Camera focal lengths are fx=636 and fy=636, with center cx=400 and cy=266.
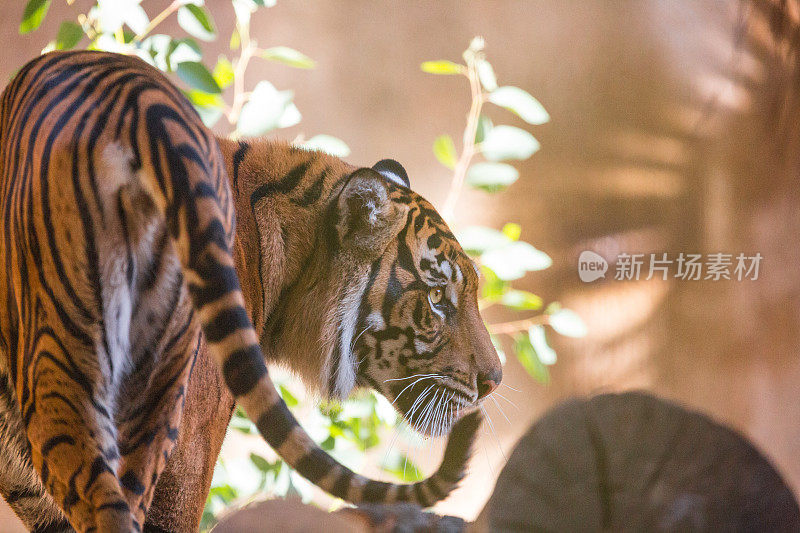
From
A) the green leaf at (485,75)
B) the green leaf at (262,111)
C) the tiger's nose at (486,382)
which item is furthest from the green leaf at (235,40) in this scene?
the tiger's nose at (486,382)

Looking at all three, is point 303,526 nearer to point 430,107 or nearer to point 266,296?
point 266,296

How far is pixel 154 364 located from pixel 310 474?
0.71 ft

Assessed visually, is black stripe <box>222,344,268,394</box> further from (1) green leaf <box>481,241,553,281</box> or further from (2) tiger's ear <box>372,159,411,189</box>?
(1) green leaf <box>481,241,553,281</box>

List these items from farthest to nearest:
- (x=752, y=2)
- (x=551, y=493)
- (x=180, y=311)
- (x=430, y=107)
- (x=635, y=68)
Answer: (x=752, y=2) < (x=635, y=68) < (x=430, y=107) < (x=180, y=311) < (x=551, y=493)

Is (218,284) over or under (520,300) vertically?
over

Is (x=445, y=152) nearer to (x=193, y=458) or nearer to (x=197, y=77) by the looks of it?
(x=197, y=77)

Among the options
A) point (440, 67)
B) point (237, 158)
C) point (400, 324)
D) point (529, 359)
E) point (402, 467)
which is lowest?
point (402, 467)

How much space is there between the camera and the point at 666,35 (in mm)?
1309

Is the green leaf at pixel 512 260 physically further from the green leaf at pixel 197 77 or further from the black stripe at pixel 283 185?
the green leaf at pixel 197 77

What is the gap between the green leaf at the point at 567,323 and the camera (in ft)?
4.14

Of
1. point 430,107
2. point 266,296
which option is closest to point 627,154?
point 430,107

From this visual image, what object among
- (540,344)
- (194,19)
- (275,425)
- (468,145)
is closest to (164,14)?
(194,19)

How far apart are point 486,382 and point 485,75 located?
2.04 feet

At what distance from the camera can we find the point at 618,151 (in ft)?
4.23
